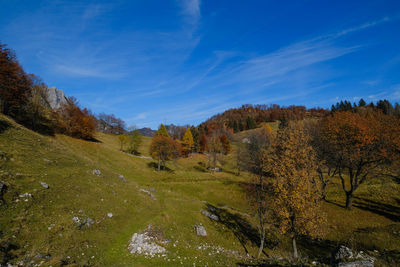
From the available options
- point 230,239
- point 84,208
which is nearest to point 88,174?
point 84,208

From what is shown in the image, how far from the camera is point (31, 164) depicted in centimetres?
2306

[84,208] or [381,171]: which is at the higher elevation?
[381,171]

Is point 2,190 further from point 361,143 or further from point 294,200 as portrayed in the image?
point 361,143

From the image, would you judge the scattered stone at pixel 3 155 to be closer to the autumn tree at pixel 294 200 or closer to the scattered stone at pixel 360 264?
the autumn tree at pixel 294 200

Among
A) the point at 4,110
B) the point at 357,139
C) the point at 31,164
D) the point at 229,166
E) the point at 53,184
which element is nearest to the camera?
the point at 53,184

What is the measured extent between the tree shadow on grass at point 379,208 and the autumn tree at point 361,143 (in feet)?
13.1

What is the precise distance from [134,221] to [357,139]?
139ft

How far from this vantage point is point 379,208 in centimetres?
3525

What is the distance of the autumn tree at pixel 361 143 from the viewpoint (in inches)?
1305

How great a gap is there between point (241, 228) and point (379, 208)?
1187 inches

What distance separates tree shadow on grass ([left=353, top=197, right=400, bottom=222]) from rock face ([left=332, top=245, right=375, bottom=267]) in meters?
30.9

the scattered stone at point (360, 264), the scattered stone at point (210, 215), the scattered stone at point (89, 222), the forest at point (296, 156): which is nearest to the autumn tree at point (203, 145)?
the forest at point (296, 156)

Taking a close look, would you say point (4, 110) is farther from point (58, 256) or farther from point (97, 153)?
point (58, 256)

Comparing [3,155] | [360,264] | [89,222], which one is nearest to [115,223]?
[89,222]
